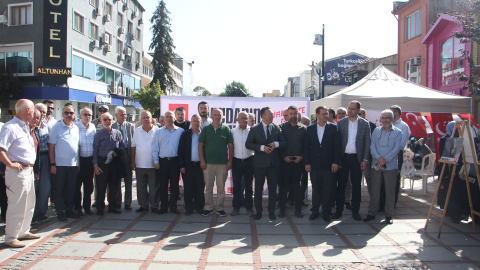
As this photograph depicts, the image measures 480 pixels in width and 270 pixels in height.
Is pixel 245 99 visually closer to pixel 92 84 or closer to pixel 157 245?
pixel 157 245

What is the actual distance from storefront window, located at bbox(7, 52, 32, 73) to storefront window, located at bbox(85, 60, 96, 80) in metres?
3.92

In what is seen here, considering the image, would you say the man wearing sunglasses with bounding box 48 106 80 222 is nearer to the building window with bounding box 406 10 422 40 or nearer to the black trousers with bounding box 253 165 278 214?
the black trousers with bounding box 253 165 278 214

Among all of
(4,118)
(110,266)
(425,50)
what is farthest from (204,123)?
(4,118)

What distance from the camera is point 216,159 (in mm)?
5609

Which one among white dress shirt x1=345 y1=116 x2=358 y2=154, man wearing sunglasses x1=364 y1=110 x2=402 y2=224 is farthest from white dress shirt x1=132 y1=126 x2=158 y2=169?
man wearing sunglasses x1=364 y1=110 x2=402 y2=224

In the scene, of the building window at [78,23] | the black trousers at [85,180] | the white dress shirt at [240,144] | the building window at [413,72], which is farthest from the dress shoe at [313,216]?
the building window at [78,23]

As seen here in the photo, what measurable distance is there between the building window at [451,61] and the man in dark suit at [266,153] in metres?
12.7

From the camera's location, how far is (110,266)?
3.62 m

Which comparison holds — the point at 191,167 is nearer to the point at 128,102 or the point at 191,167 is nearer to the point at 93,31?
the point at 93,31

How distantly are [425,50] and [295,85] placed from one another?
55.4 metres

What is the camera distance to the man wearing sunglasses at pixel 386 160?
534 centimetres

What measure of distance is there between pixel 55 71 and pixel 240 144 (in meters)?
19.4

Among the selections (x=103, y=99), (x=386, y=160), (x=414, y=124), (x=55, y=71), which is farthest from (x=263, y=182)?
(x=103, y=99)

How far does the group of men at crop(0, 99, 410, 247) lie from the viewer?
5348 mm
